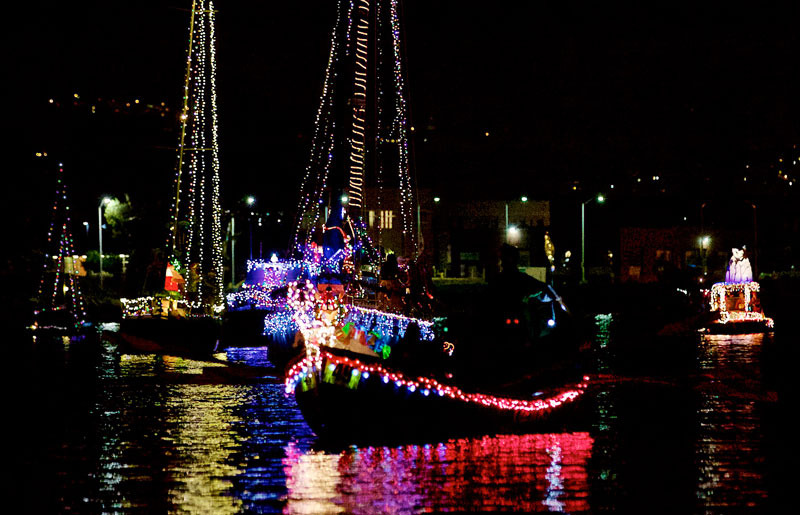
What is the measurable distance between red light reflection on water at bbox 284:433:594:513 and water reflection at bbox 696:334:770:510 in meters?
1.17

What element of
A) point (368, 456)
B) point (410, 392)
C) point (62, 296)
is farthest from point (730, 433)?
point (62, 296)

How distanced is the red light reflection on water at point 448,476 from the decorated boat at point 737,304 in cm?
1713

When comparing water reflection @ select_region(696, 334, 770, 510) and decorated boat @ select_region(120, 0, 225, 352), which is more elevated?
decorated boat @ select_region(120, 0, 225, 352)

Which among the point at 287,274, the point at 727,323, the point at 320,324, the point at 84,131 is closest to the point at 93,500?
the point at 320,324

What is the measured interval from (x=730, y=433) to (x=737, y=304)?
58.8 ft

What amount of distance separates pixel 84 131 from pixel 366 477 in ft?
104

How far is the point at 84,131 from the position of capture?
38.4m

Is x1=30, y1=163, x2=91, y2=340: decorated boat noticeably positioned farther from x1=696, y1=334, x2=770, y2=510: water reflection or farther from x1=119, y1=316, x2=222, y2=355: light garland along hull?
x1=696, y1=334, x2=770, y2=510: water reflection

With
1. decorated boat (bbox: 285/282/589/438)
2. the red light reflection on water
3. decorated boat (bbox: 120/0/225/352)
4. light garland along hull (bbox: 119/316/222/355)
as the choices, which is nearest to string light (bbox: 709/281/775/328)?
decorated boat (bbox: 120/0/225/352)

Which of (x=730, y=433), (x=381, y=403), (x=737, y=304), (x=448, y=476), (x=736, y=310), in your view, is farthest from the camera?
(x=737, y=304)

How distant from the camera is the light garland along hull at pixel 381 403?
11297 millimetres

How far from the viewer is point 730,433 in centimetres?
1205

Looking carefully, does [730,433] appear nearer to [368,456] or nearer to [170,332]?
[368,456]

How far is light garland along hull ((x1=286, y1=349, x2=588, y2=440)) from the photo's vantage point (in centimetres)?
1130
